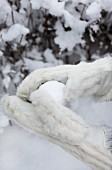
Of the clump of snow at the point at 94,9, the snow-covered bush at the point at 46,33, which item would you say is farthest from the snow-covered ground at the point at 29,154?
the clump of snow at the point at 94,9

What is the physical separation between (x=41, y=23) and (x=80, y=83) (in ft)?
2.91

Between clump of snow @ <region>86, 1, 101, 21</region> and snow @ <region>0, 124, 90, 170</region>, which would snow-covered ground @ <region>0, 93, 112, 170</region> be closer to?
snow @ <region>0, 124, 90, 170</region>

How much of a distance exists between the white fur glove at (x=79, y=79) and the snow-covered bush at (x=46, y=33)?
0.49 metres

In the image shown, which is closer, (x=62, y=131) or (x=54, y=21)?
(x=62, y=131)

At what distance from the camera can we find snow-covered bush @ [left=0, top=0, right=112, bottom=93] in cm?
140

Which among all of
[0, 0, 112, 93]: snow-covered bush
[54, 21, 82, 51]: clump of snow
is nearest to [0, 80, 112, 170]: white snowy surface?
[0, 0, 112, 93]: snow-covered bush

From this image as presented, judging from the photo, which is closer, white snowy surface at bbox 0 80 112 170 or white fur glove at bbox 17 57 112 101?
white fur glove at bbox 17 57 112 101

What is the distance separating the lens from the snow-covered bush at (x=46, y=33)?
1.40 metres

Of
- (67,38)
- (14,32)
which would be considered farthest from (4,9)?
(67,38)

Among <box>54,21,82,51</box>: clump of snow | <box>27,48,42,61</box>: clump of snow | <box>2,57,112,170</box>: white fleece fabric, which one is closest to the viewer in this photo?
<box>2,57,112,170</box>: white fleece fabric

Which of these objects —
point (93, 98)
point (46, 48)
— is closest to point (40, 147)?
point (46, 48)

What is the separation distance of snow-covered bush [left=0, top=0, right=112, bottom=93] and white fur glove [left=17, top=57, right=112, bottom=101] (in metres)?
0.49

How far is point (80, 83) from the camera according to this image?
839 mm

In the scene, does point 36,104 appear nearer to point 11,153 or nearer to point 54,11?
point 54,11
